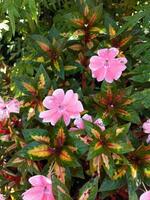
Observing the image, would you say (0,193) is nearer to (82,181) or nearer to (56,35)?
(82,181)

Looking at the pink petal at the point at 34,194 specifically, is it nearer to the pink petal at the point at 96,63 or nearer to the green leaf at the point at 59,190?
the green leaf at the point at 59,190

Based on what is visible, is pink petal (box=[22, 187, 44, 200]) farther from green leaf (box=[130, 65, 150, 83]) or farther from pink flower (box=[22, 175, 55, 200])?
green leaf (box=[130, 65, 150, 83])

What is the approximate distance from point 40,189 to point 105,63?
1.94ft

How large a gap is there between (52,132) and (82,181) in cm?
31

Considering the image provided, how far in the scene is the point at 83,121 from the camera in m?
1.67

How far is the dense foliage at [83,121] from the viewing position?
1.61 metres

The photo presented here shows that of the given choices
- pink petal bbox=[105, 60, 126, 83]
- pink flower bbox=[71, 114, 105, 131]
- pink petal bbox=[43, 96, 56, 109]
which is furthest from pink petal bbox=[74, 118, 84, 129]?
pink petal bbox=[105, 60, 126, 83]

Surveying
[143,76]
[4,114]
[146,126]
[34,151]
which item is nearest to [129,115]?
[146,126]

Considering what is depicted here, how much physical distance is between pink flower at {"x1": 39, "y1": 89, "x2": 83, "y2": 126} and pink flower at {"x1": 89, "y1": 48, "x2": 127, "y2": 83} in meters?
0.18

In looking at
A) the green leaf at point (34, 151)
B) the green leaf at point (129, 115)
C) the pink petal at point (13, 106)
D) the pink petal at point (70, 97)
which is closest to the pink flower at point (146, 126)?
the green leaf at point (129, 115)

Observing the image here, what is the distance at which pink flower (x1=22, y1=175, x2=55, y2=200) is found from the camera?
5.04ft

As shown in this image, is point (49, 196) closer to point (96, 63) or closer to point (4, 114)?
point (4, 114)

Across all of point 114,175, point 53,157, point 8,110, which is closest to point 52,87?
point 8,110

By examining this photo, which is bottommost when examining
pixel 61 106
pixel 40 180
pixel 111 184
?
pixel 111 184
